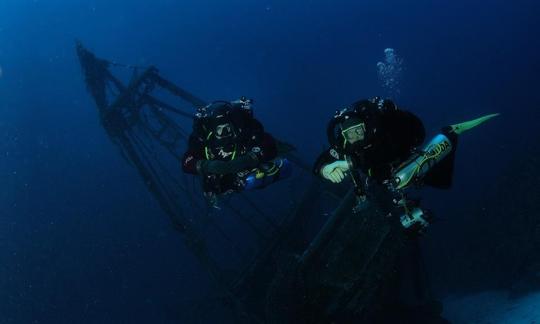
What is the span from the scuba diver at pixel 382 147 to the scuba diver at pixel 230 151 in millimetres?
846

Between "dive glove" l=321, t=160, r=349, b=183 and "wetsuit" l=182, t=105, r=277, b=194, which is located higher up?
"wetsuit" l=182, t=105, r=277, b=194

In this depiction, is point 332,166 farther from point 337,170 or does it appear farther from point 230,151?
point 230,151

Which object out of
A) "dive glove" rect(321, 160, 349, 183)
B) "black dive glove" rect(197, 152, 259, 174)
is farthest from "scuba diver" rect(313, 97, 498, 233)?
"black dive glove" rect(197, 152, 259, 174)

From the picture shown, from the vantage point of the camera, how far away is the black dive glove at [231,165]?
14.2 feet

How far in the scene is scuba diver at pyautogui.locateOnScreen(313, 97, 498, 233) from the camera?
3643mm

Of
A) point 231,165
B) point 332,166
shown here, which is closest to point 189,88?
point 231,165

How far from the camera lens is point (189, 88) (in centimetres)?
7438

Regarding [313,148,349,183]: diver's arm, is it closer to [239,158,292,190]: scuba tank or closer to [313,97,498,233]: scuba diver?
[313,97,498,233]: scuba diver

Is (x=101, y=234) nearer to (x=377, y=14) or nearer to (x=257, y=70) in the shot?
(x=257, y=70)

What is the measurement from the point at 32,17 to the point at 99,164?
280ft

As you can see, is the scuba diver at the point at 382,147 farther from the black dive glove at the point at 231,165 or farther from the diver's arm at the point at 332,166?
the black dive glove at the point at 231,165

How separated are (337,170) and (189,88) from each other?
73.7 metres

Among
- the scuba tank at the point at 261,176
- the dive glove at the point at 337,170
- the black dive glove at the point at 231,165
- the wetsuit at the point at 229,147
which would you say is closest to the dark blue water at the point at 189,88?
the wetsuit at the point at 229,147

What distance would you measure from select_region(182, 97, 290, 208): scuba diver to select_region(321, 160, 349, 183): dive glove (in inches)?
37.4
